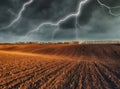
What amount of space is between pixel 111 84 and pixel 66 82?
2372 mm

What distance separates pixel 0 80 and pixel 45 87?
2.26m

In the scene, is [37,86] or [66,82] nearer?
[37,86]

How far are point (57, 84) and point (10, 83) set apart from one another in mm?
2128

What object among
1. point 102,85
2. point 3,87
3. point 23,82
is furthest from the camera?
point 102,85

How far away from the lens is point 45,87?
870 cm

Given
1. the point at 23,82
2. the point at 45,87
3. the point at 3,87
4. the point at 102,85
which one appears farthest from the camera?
the point at 102,85

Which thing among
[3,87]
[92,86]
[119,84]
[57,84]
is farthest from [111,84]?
[3,87]

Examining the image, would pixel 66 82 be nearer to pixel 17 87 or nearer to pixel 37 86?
pixel 37 86

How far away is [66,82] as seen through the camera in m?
10.1

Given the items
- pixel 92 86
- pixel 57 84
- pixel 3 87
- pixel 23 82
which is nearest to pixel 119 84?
pixel 92 86

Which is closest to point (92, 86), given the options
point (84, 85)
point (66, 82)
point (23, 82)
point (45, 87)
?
point (84, 85)

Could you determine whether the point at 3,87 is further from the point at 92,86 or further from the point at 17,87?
the point at 92,86

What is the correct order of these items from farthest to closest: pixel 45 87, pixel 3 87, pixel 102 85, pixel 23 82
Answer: pixel 102 85, pixel 23 82, pixel 45 87, pixel 3 87

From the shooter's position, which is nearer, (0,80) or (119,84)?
(0,80)
